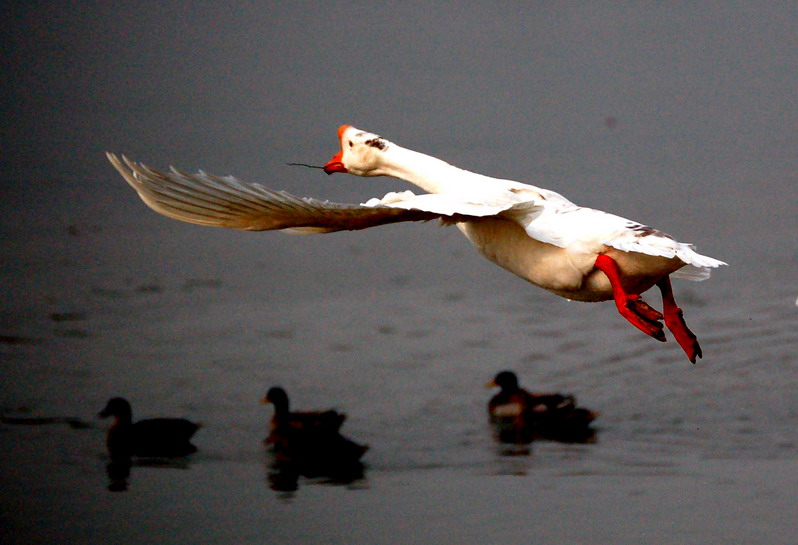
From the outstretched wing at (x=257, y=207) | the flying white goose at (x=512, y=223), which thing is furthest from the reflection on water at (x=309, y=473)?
the outstretched wing at (x=257, y=207)

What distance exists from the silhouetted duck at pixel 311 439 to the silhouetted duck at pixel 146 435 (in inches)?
30.4

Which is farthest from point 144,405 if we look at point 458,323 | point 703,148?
point 703,148

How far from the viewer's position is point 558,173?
1806 cm

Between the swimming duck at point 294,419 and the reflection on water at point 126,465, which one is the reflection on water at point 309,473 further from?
the reflection on water at point 126,465

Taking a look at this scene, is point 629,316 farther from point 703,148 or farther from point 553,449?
point 703,148

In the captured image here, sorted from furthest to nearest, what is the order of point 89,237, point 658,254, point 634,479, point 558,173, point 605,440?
point 558,173
point 89,237
point 605,440
point 634,479
point 658,254

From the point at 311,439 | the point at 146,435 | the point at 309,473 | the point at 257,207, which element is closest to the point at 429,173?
the point at 257,207

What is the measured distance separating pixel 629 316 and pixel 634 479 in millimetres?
5765

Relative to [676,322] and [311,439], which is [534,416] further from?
[676,322]

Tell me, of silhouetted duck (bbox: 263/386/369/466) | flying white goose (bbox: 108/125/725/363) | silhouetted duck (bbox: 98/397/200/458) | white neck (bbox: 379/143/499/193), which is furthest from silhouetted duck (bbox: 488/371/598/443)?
flying white goose (bbox: 108/125/725/363)

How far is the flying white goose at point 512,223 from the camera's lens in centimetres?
562

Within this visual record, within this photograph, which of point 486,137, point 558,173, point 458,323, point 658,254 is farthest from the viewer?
point 486,137

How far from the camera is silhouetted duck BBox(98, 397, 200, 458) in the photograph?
11.9m

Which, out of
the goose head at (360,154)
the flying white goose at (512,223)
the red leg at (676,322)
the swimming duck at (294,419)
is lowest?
the swimming duck at (294,419)
